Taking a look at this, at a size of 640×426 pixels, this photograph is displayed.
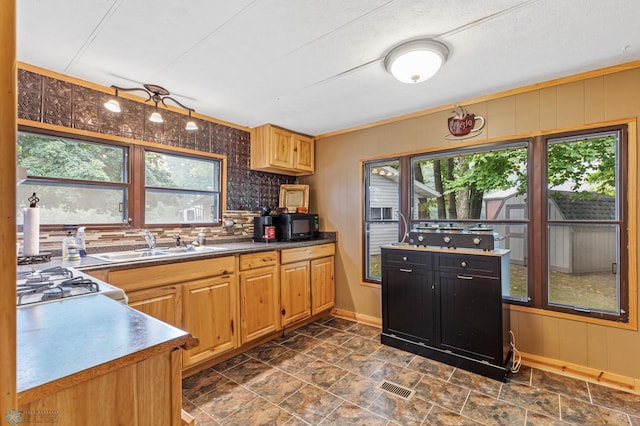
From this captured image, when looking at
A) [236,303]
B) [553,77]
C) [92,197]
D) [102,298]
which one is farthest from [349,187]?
[102,298]

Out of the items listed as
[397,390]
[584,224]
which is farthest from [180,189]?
[584,224]

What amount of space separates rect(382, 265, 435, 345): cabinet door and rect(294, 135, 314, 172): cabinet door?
170cm

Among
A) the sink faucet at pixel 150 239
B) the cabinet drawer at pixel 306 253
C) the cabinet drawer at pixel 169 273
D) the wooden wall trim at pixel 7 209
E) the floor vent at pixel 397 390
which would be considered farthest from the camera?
the cabinet drawer at pixel 306 253

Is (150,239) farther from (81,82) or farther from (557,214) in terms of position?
(557,214)

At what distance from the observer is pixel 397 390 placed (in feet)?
7.03

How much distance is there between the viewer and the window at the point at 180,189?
2.80 meters

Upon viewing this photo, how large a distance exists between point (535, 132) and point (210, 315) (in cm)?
313

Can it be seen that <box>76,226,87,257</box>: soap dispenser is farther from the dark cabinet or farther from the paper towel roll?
the dark cabinet

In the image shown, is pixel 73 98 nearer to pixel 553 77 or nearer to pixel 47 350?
pixel 47 350

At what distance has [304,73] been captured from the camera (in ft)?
7.48

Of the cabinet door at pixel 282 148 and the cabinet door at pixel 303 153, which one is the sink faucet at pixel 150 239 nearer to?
the cabinet door at pixel 282 148

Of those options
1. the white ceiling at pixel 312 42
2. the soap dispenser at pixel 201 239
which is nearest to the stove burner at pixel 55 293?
the white ceiling at pixel 312 42

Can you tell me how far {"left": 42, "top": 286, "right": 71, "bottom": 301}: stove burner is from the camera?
3.89 feet

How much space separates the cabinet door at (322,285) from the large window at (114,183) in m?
1.30
